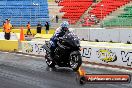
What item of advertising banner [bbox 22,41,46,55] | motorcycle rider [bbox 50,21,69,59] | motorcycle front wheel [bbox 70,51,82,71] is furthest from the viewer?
advertising banner [bbox 22,41,46,55]

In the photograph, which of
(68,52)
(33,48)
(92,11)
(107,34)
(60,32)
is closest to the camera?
(68,52)

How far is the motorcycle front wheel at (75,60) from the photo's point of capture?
13.6 m

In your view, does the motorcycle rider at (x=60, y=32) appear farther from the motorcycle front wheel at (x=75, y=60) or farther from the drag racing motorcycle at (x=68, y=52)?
the motorcycle front wheel at (x=75, y=60)

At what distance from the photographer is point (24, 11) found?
47375 mm

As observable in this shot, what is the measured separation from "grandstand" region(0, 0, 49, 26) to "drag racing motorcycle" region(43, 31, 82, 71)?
3181 cm

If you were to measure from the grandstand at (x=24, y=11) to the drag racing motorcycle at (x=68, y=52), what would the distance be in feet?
104

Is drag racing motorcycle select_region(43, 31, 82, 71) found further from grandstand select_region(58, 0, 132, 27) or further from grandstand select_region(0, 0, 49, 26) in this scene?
grandstand select_region(0, 0, 49, 26)

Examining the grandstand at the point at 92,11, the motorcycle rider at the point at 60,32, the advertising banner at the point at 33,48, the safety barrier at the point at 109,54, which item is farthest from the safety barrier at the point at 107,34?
the motorcycle rider at the point at 60,32

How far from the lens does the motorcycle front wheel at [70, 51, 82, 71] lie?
13.6 meters

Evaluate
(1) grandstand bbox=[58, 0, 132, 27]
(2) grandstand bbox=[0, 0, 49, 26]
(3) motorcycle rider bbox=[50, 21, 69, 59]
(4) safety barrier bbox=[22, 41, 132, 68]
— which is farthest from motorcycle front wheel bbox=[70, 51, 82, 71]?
(2) grandstand bbox=[0, 0, 49, 26]

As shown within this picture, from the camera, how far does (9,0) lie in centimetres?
4934

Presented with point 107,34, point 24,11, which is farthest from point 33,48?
point 24,11

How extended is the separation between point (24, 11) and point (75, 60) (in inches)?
1354

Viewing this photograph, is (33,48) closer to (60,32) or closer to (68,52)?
(60,32)
